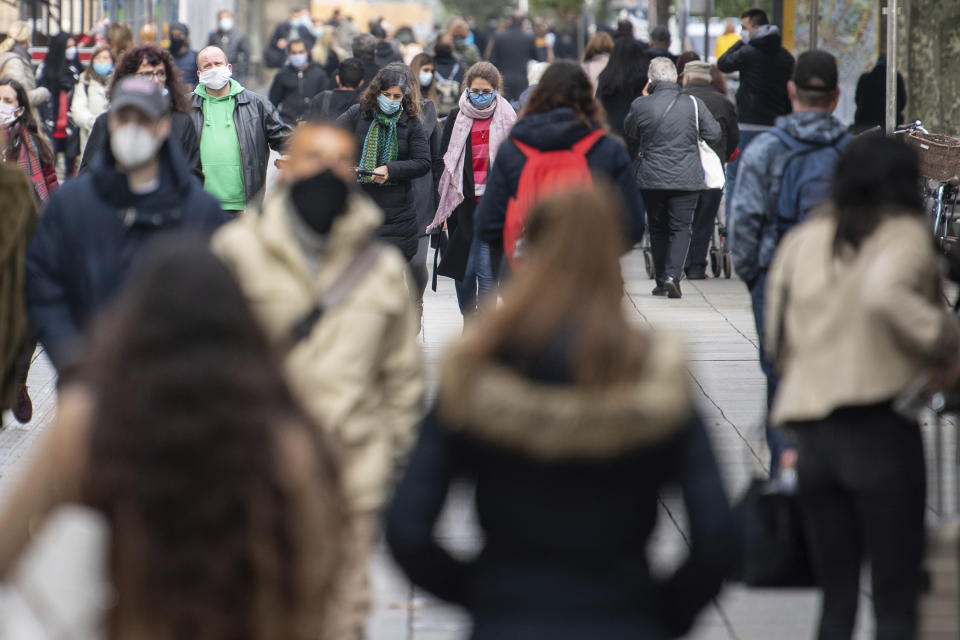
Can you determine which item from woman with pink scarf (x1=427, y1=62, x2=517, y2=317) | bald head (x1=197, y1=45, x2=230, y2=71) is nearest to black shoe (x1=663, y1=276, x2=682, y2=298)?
woman with pink scarf (x1=427, y1=62, x2=517, y2=317)

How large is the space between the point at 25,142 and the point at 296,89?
11.9m

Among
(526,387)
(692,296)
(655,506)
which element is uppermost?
(526,387)

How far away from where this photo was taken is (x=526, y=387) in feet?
9.00

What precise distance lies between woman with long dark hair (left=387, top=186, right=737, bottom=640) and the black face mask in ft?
3.85

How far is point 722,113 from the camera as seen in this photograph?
546 inches

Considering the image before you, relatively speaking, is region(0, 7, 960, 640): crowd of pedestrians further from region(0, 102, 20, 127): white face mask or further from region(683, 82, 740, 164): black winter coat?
region(683, 82, 740, 164): black winter coat

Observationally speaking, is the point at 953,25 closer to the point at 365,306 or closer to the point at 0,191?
the point at 0,191

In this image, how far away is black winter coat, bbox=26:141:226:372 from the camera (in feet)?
16.3

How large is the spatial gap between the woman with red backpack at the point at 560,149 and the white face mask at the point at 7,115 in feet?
10.5

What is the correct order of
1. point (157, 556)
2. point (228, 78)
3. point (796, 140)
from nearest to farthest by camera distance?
point (157, 556)
point (796, 140)
point (228, 78)

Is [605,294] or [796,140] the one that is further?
[796,140]

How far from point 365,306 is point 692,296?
30.5 ft

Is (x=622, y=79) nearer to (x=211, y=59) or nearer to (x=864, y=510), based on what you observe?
(x=211, y=59)

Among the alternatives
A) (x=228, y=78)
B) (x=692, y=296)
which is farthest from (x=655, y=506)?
(x=692, y=296)
